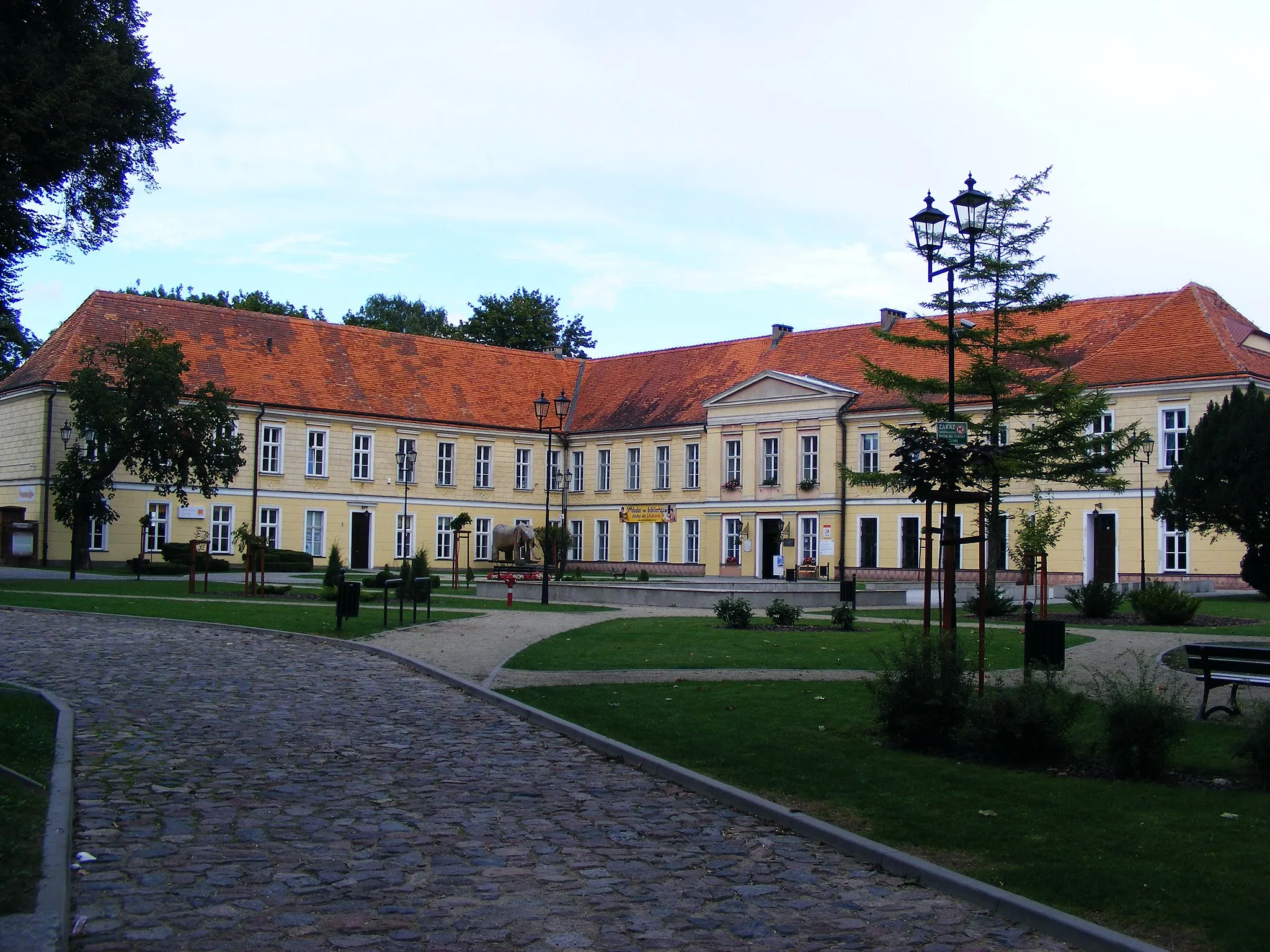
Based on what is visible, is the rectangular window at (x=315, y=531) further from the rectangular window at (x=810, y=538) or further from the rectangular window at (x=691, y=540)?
the rectangular window at (x=810, y=538)

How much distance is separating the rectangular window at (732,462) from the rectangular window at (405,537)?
14828 millimetres

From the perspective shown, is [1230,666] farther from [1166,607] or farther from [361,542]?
[361,542]

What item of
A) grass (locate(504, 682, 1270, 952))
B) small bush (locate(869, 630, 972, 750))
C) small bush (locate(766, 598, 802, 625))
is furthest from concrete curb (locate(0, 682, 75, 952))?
small bush (locate(766, 598, 802, 625))

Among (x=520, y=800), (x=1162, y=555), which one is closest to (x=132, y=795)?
(x=520, y=800)

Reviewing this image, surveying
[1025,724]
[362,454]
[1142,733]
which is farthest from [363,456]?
[1142,733]

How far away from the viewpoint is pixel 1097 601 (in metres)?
29.1

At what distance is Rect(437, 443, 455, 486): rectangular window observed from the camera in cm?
6012

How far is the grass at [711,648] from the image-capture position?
711 inches

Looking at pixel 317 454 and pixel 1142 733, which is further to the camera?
pixel 317 454

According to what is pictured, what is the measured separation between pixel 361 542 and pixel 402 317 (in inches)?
1573

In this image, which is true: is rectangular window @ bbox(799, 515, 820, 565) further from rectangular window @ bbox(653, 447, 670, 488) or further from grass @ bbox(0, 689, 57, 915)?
grass @ bbox(0, 689, 57, 915)

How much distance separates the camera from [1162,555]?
44719 mm

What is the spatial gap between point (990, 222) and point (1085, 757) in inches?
1046

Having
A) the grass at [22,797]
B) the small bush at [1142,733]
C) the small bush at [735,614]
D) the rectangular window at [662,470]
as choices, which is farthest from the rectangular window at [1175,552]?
the grass at [22,797]
